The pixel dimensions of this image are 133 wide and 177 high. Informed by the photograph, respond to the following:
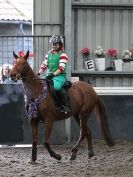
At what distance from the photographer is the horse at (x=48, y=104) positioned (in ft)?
28.3

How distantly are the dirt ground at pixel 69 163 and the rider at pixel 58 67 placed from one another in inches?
39.5

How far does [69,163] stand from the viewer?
884cm

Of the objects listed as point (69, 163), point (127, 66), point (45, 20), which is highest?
point (45, 20)

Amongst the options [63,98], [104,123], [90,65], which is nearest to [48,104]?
[63,98]

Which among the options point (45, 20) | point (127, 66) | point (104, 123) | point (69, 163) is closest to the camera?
point (69, 163)

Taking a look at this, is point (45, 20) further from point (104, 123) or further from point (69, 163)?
point (69, 163)

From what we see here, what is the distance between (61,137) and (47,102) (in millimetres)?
2730

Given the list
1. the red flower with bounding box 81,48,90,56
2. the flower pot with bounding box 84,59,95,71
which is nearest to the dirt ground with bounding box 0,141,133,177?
the flower pot with bounding box 84,59,95,71

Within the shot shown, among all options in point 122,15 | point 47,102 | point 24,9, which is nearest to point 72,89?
point 47,102

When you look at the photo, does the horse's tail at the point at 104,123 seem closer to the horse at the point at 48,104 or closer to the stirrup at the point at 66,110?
the horse at the point at 48,104

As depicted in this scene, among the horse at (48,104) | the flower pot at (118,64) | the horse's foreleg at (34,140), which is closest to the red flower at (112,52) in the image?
the flower pot at (118,64)

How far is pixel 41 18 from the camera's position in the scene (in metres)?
11.9

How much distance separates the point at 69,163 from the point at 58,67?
5.33 feet

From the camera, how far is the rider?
8898 mm
